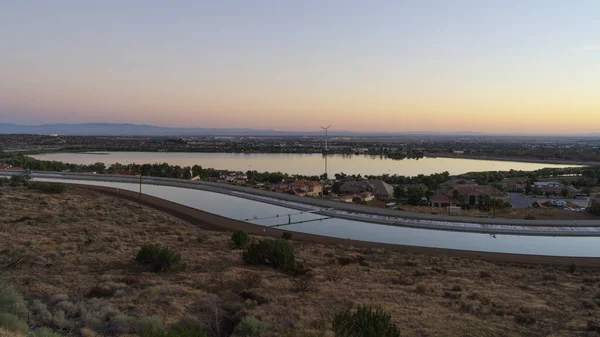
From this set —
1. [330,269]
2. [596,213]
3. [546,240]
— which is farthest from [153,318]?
[596,213]

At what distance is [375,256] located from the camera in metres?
10.7

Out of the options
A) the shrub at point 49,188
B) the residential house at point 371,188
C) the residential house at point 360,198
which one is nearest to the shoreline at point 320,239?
the shrub at point 49,188

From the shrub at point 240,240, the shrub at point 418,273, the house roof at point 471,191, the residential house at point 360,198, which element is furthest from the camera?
the house roof at point 471,191

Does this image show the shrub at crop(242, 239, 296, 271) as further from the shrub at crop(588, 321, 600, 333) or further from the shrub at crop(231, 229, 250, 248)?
the shrub at crop(588, 321, 600, 333)

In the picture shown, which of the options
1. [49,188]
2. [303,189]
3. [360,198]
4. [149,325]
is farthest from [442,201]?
[149,325]

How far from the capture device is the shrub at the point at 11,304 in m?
4.40

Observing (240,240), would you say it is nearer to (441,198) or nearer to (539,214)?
(539,214)

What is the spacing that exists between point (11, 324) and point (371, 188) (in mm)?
25130

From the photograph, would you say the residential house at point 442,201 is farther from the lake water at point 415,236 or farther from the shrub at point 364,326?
the shrub at point 364,326

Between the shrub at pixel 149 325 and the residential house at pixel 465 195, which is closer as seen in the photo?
the shrub at pixel 149 325

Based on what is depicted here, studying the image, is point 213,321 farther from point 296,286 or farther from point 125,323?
point 296,286

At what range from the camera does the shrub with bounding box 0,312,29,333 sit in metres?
3.72

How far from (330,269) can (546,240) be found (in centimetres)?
970

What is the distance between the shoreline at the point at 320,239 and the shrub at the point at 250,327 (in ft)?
26.5
